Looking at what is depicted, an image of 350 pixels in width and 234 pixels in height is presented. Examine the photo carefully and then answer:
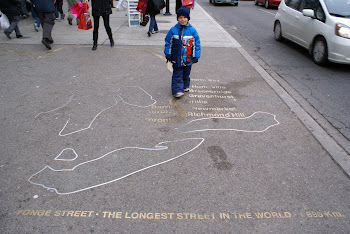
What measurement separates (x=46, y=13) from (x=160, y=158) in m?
6.39

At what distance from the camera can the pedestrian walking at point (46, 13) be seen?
24.8 ft

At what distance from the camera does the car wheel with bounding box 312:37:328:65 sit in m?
7.12

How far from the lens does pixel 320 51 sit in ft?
24.0

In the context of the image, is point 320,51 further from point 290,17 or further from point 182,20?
point 182,20

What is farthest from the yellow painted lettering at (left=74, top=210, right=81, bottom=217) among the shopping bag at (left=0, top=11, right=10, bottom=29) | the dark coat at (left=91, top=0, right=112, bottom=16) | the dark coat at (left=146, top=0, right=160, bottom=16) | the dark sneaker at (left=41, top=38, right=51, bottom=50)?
the dark coat at (left=146, top=0, right=160, bottom=16)

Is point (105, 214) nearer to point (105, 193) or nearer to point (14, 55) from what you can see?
point (105, 193)

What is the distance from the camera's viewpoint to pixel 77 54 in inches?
305

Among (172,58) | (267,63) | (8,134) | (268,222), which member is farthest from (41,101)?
(267,63)

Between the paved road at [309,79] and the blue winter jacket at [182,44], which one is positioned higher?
the blue winter jacket at [182,44]

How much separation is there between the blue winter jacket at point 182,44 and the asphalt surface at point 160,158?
760mm

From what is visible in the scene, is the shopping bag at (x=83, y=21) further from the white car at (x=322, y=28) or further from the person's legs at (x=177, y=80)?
the white car at (x=322, y=28)

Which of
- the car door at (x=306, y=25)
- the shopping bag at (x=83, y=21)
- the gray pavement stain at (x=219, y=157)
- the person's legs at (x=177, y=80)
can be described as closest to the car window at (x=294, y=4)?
the car door at (x=306, y=25)

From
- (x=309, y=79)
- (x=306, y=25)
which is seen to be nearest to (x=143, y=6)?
(x=306, y=25)

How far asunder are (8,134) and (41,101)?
1.13m
